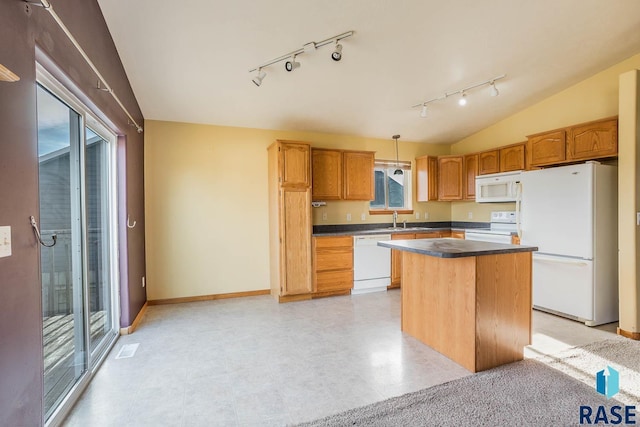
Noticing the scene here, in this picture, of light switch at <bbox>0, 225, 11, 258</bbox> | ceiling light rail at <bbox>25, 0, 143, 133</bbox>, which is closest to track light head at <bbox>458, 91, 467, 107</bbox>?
ceiling light rail at <bbox>25, 0, 143, 133</bbox>

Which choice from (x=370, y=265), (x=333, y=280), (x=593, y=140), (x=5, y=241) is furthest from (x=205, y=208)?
(x=593, y=140)

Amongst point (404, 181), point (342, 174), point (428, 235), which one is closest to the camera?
point (342, 174)

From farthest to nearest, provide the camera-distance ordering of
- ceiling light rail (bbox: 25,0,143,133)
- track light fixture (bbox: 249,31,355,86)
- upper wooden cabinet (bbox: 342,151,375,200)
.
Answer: upper wooden cabinet (bbox: 342,151,375,200), track light fixture (bbox: 249,31,355,86), ceiling light rail (bbox: 25,0,143,133)

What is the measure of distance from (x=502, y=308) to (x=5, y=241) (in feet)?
10.3

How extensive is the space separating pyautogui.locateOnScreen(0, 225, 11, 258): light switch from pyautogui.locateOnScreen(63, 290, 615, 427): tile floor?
50.7 inches

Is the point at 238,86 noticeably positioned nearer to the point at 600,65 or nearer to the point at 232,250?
the point at 232,250

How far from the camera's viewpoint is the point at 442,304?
2715mm

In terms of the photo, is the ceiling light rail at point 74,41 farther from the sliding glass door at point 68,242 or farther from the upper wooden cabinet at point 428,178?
the upper wooden cabinet at point 428,178

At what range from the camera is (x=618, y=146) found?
3.23 meters

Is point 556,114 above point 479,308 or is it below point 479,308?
above

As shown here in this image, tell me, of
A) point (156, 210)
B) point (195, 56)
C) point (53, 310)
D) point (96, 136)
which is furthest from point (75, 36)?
point (156, 210)

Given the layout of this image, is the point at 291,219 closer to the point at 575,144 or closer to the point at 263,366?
the point at 263,366

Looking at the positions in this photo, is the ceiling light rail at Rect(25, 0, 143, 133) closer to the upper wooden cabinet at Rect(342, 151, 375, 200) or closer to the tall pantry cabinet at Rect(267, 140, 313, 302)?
the tall pantry cabinet at Rect(267, 140, 313, 302)

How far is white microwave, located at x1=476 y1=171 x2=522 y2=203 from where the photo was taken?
433 centimetres
